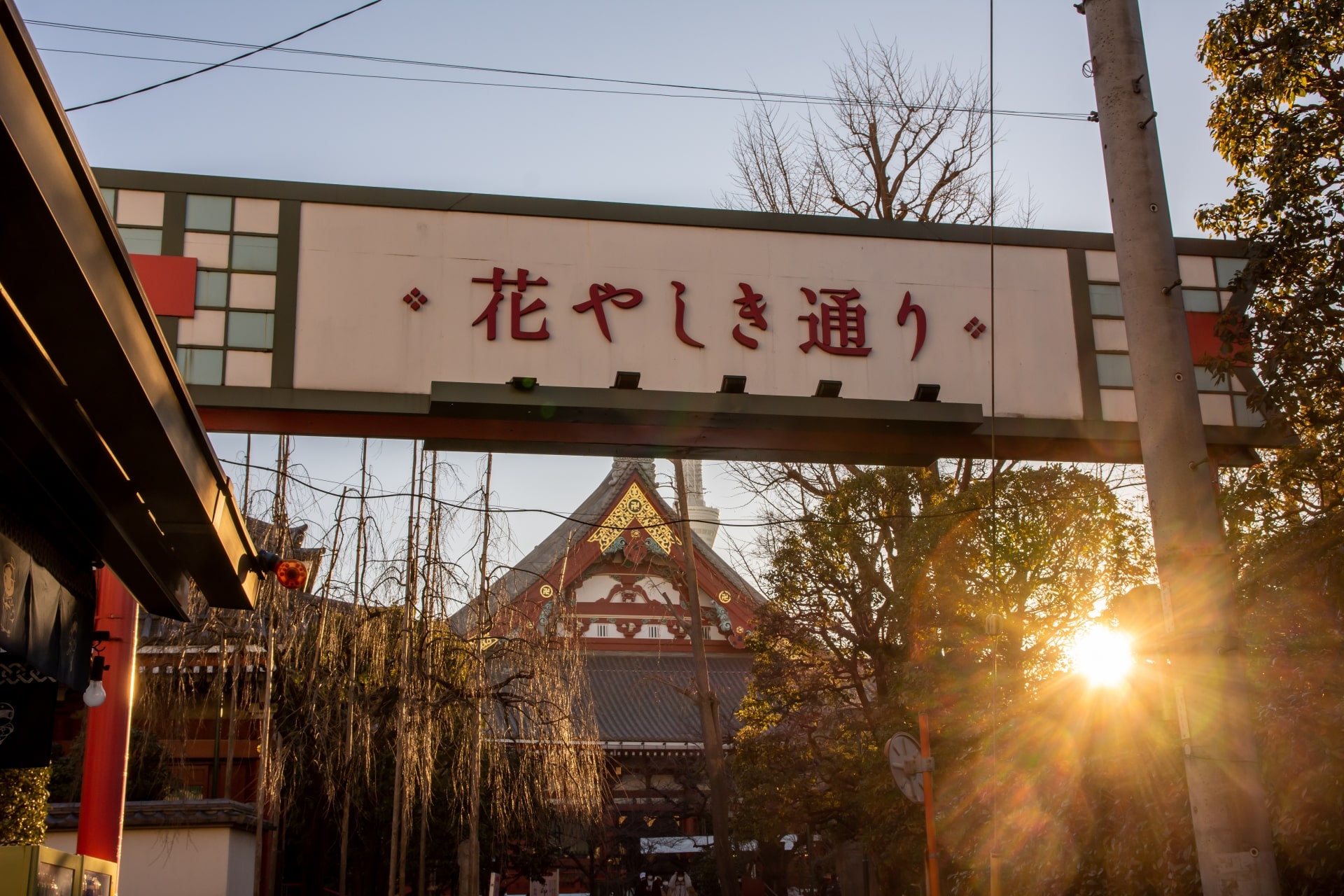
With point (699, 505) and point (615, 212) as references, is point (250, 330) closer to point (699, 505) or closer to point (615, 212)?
point (615, 212)

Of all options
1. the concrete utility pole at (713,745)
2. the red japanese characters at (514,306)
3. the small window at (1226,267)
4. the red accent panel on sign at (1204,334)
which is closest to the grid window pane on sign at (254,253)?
the red japanese characters at (514,306)

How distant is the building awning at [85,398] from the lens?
329cm

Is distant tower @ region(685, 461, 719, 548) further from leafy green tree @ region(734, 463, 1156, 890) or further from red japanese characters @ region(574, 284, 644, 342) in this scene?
red japanese characters @ region(574, 284, 644, 342)

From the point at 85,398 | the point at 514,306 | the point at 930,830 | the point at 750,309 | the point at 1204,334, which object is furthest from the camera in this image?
the point at 930,830

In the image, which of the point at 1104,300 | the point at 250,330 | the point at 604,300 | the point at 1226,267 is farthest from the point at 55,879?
the point at 1226,267

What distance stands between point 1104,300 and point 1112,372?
65 cm

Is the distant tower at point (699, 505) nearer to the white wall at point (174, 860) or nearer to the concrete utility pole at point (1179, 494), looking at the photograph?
the white wall at point (174, 860)

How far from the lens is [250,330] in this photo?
343 inches

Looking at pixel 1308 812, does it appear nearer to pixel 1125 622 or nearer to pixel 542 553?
pixel 1125 622

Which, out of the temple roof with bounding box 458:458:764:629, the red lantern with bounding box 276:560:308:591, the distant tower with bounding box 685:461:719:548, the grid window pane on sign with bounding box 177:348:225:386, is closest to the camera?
the red lantern with bounding box 276:560:308:591

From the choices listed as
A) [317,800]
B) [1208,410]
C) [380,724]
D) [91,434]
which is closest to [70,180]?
[91,434]

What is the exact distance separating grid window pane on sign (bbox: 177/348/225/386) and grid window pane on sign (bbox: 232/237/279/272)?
67cm

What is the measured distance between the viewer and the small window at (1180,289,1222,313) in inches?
376

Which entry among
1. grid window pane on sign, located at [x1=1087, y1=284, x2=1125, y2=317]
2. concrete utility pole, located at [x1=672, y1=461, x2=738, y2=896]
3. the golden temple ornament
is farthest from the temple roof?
grid window pane on sign, located at [x1=1087, y1=284, x2=1125, y2=317]
